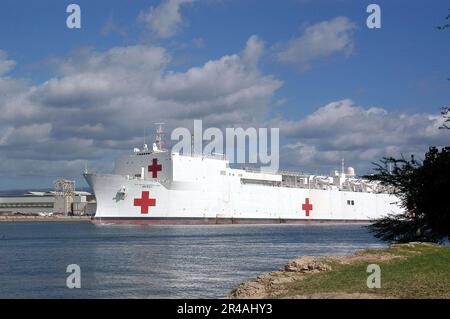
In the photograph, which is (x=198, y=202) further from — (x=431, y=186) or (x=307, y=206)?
(x=431, y=186)

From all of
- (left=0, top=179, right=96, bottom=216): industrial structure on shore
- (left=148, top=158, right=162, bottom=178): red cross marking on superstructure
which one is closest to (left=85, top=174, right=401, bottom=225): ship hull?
(left=148, top=158, right=162, bottom=178): red cross marking on superstructure

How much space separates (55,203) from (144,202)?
52.7 m

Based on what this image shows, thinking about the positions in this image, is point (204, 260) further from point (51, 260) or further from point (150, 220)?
point (150, 220)

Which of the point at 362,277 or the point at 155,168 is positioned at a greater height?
the point at 155,168

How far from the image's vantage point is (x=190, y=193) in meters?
45.0

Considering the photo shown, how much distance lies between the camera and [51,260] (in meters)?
21.5

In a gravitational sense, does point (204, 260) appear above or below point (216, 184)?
below

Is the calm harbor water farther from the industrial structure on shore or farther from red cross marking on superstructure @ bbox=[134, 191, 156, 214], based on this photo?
the industrial structure on shore

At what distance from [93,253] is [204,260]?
18.1 feet

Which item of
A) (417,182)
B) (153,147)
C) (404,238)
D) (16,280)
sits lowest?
(16,280)

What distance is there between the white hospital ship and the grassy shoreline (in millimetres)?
25143

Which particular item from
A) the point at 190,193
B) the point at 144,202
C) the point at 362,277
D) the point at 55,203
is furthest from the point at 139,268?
the point at 55,203

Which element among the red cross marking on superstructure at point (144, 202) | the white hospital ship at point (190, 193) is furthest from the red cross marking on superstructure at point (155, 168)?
the red cross marking on superstructure at point (144, 202)
